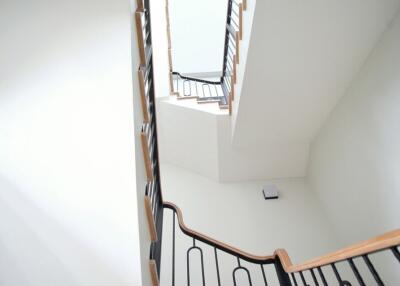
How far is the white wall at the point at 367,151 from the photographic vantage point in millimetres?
2361

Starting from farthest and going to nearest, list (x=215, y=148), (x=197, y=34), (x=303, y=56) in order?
(x=197, y=34)
(x=215, y=148)
(x=303, y=56)

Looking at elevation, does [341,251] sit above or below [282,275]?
below

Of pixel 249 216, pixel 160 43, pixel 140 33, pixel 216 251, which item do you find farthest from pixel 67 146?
pixel 160 43

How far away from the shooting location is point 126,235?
139cm

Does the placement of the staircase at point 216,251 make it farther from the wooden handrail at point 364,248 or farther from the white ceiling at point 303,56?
the white ceiling at point 303,56

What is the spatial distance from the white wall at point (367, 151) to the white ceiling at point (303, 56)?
5.4 inches

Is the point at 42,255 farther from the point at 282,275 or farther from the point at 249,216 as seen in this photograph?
the point at 249,216

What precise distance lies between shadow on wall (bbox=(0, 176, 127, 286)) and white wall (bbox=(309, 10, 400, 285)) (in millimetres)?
2282

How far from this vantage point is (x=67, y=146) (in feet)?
4.87

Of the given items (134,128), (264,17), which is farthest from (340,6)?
(134,128)

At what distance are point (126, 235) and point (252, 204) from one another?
110 inches

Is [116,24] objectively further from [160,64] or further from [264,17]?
[160,64]

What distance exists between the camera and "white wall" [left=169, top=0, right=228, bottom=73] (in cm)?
604

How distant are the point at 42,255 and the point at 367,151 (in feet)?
8.83
